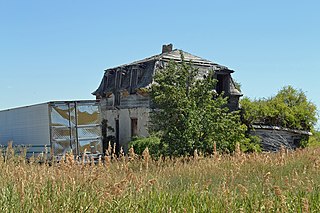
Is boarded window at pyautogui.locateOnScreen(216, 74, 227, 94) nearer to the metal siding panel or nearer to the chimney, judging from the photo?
the chimney

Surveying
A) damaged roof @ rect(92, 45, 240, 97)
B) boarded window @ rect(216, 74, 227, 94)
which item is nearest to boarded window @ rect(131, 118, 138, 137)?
damaged roof @ rect(92, 45, 240, 97)

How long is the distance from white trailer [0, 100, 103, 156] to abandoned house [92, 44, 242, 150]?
7721 mm

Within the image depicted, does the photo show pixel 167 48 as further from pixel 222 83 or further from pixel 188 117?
pixel 188 117

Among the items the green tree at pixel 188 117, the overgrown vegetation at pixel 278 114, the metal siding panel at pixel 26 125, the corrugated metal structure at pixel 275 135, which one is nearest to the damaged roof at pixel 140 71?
the overgrown vegetation at pixel 278 114

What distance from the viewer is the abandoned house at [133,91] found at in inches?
1182

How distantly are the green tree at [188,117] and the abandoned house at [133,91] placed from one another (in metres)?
8.44

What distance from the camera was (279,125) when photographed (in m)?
30.5

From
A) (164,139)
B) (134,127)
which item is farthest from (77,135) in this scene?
(134,127)

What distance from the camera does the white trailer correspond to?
20.8m

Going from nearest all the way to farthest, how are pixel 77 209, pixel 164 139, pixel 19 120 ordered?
pixel 77 209
pixel 164 139
pixel 19 120

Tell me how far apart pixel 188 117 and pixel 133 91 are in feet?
36.9

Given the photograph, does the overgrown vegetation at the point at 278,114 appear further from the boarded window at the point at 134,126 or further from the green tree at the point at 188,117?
the green tree at the point at 188,117

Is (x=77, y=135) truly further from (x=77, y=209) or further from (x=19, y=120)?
(x=77, y=209)

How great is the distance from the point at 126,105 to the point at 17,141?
330 inches
